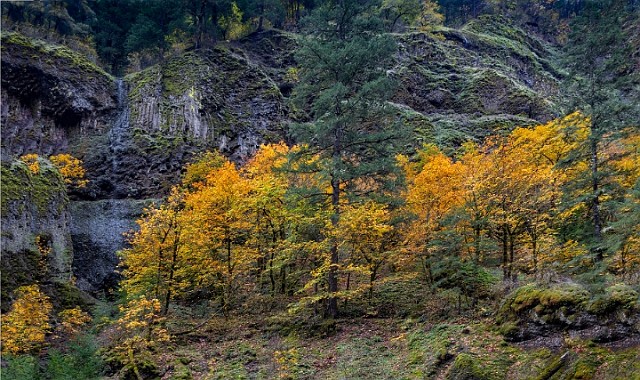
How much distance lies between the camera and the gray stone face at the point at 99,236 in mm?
27656

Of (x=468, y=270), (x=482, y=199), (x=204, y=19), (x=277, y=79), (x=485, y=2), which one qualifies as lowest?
(x=468, y=270)

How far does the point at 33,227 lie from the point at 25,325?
7.87m

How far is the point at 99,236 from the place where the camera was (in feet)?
96.7

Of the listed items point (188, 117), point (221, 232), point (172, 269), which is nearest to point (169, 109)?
point (188, 117)

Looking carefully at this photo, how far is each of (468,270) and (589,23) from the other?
35.8 feet

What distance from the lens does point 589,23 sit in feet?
55.9

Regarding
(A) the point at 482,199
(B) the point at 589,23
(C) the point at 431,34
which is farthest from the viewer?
(C) the point at 431,34

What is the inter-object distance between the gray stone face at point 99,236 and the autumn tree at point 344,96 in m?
15.7

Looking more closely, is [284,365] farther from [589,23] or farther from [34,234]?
[589,23]

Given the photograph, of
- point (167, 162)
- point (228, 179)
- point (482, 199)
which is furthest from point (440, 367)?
point (167, 162)

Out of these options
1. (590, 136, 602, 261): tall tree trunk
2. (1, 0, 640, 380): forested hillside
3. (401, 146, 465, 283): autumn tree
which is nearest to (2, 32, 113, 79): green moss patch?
(1, 0, 640, 380): forested hillside

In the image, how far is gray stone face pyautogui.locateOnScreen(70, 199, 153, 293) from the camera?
27.7m

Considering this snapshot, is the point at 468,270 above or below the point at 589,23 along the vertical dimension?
below

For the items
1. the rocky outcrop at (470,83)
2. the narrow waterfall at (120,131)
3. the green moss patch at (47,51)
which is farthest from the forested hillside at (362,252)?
the rocky outcrop at (470,83)
